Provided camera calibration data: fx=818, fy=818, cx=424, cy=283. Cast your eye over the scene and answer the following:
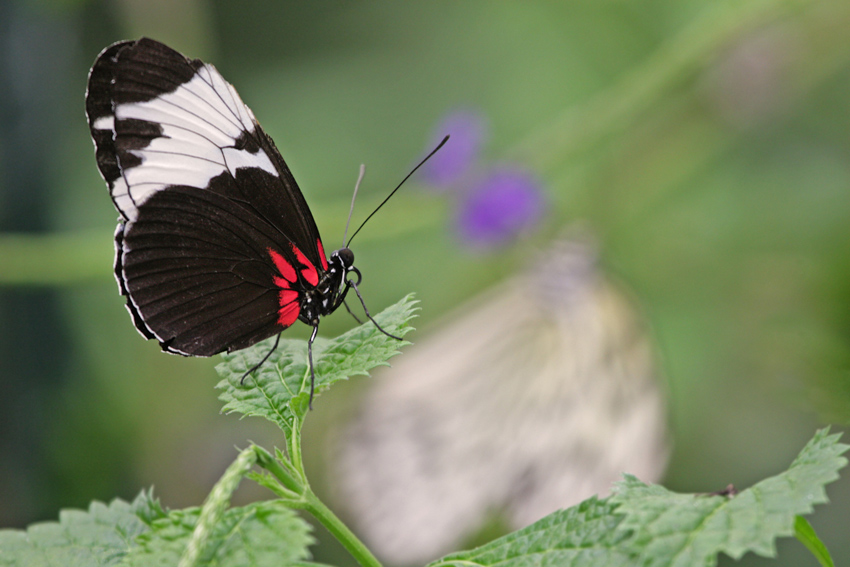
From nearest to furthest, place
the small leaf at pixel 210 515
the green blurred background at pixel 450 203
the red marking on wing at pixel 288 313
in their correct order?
Result: the small leaf at pixel 210 515
the red marking on wing at pixel 288 313
the green blurred background at pixel 450 203

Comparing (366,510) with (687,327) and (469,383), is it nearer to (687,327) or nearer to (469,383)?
(469,383)

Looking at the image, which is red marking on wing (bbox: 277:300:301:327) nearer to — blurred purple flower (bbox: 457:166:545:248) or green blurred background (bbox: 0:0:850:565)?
green blurred background (bbox: 0:0:850:565)

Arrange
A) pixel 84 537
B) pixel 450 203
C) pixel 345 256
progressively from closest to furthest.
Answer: pixel 84 537
pixel 345 256
pixel 450 203

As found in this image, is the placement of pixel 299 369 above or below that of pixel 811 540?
above

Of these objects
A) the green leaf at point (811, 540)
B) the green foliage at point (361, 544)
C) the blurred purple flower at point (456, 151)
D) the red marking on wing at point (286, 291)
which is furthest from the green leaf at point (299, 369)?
the blurred purple flower at point (456, 151)

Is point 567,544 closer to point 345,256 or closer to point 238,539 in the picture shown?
point 238,539

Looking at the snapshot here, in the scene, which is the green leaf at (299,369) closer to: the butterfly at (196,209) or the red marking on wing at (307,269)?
the butterfly at (196,209)

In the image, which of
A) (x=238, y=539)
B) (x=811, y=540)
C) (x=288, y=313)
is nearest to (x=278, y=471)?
(x=238, y=539)

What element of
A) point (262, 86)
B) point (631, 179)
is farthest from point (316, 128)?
point (631, 179)
